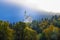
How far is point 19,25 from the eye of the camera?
2384cm

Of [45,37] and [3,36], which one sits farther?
[45,37]

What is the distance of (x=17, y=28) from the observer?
24.2m

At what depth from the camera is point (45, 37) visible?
87.6 ft

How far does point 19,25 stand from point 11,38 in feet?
6.96

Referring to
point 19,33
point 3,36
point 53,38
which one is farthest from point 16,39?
point 53,38

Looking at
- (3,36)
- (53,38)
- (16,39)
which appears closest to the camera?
(3,36)

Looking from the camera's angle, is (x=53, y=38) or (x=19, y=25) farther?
(x=53, y=38)

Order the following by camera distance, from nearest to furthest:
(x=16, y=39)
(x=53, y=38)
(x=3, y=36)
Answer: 1. (x=3, y=36)
2. (x=16, y=39)
3. (x=53, y=38)

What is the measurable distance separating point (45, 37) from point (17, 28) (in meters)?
4.03

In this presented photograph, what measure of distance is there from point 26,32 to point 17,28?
4.13 feet

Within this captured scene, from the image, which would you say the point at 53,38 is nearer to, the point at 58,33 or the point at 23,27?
the point at 58,33

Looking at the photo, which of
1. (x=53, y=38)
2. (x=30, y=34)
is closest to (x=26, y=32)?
(x=30, y=34)

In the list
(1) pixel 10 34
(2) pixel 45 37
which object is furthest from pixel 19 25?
(2) pixel 45 37

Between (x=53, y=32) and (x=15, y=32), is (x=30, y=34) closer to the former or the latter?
(x=15, y=32)
